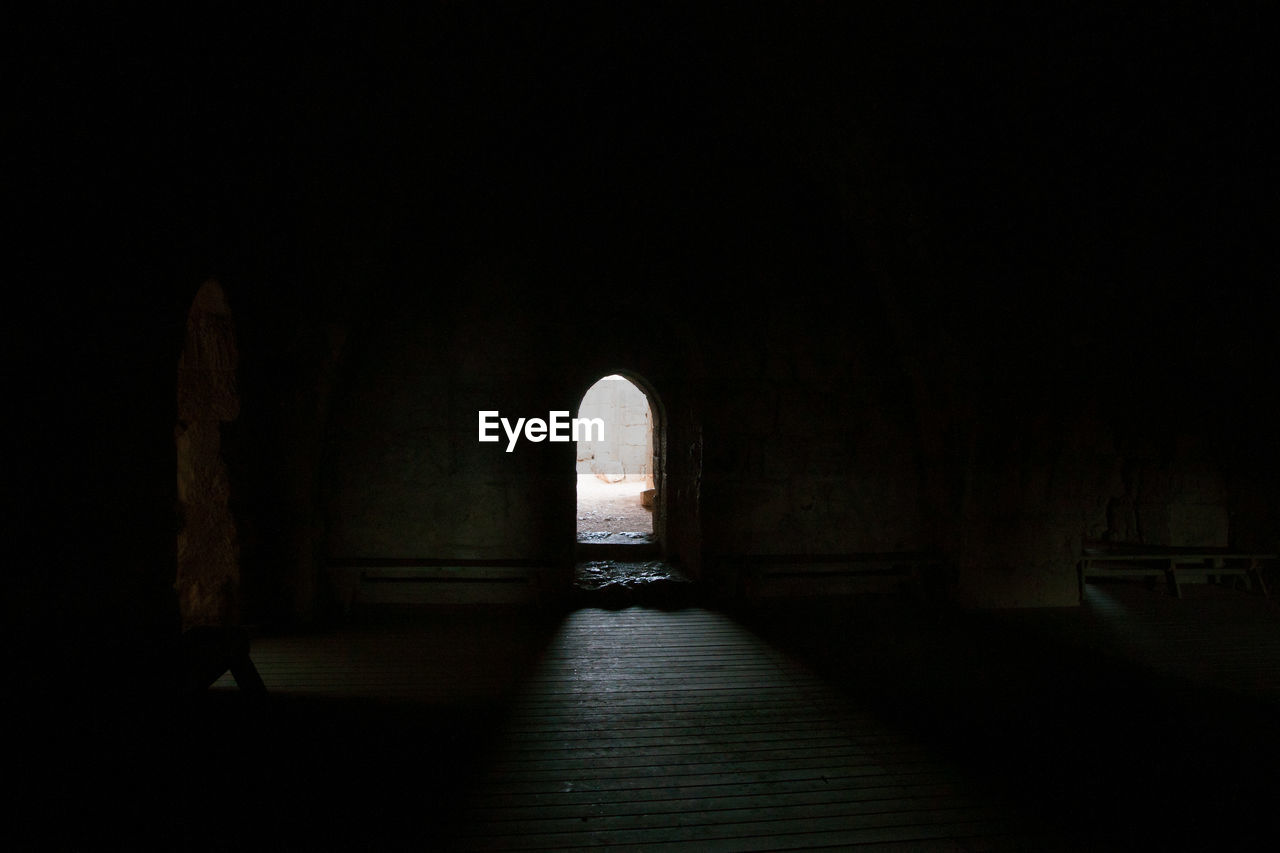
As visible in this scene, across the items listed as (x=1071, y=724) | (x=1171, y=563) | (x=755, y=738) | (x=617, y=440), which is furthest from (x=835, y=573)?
(x=617, y=440)

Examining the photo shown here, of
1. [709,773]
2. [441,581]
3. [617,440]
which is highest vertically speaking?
[617,440]

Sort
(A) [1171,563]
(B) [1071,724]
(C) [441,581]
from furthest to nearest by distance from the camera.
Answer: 1. (A) [1171,563]
2. (C) [441,581]
3. (B) [1071,724]

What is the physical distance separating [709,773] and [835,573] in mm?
3803

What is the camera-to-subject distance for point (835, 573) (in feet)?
22.1

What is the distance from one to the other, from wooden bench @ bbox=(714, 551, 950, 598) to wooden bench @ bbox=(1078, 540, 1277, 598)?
175 cm

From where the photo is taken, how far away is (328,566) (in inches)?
243

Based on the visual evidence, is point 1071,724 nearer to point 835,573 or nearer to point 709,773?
point 709,773

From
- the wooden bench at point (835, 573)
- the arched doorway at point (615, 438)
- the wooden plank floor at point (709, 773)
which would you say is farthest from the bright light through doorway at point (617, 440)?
the wooden plank floor at point (709, 773)

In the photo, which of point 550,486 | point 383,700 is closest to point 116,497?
point 383,700

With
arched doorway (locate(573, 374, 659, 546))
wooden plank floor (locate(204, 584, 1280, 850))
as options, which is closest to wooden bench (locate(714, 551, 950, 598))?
wooden plank floor (locate(204, 584, 1280, 850))

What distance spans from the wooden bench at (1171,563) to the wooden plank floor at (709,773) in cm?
453

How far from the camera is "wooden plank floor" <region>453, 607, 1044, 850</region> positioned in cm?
285

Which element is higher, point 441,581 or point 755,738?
point 441,581

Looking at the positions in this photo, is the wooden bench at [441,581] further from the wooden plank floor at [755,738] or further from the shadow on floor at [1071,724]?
the shadow on floor at [1071,724]
